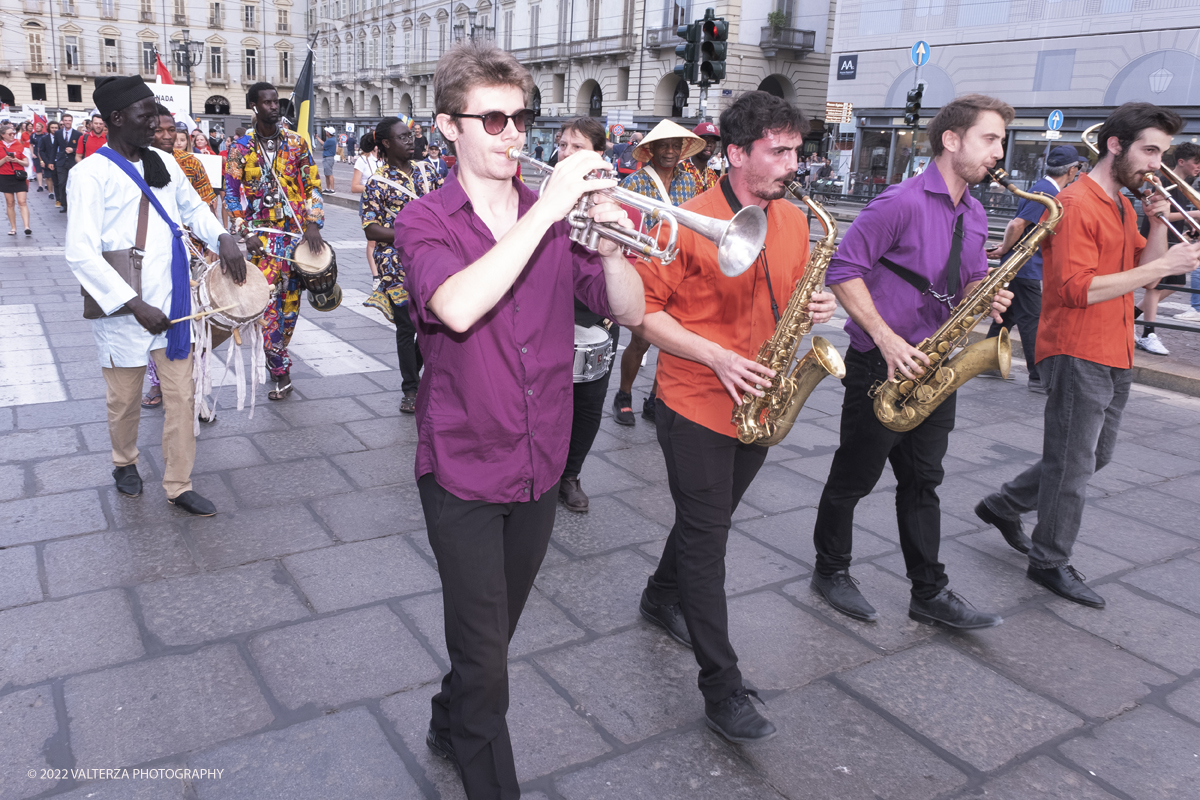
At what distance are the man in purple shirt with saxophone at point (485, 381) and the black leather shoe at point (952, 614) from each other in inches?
76.1

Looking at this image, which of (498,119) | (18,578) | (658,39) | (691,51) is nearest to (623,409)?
(18,578)

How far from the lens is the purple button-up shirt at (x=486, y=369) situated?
2.02 m

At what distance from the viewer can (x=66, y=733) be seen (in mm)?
2570

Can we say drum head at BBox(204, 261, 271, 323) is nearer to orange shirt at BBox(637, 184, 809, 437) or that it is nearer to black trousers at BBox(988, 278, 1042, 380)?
orange shirt at BBox(637, 184, 809, 437)

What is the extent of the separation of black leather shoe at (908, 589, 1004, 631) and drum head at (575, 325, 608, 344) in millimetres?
1739

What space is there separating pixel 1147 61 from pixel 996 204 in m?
6.31

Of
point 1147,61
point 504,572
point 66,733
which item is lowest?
point 66,733

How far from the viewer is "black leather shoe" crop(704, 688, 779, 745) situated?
264 cm

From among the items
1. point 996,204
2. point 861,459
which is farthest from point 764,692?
point 996,204

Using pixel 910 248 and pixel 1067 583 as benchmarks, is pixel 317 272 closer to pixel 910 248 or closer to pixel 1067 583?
pixel 910 248

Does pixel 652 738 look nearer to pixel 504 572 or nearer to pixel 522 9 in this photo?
pixel 504 572

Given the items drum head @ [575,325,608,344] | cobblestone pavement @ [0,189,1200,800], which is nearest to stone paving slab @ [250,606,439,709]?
cobblestone pavement @ [0,189,1200,800]

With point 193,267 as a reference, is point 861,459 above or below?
below

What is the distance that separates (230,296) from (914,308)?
3203 mm
